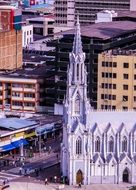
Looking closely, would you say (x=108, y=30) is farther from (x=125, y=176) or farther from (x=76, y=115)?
(x=125, y=176)

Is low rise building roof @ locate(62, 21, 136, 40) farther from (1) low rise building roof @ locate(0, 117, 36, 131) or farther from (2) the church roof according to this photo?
(2) the church roof

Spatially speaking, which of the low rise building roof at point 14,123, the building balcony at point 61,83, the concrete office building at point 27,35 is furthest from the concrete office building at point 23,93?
the concrete office building at point 27,35

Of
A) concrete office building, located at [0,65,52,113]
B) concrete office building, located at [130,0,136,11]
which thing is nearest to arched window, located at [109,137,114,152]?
concrete office building, located at [0,65,52,113]

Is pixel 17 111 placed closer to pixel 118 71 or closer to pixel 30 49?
pixel 118 71

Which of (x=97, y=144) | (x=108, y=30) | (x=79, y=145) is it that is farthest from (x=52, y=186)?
(x=108, y=30)

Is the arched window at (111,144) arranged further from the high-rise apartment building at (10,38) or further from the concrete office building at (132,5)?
the concrete office building at (132,5)

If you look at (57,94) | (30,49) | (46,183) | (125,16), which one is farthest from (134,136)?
(30,49)
